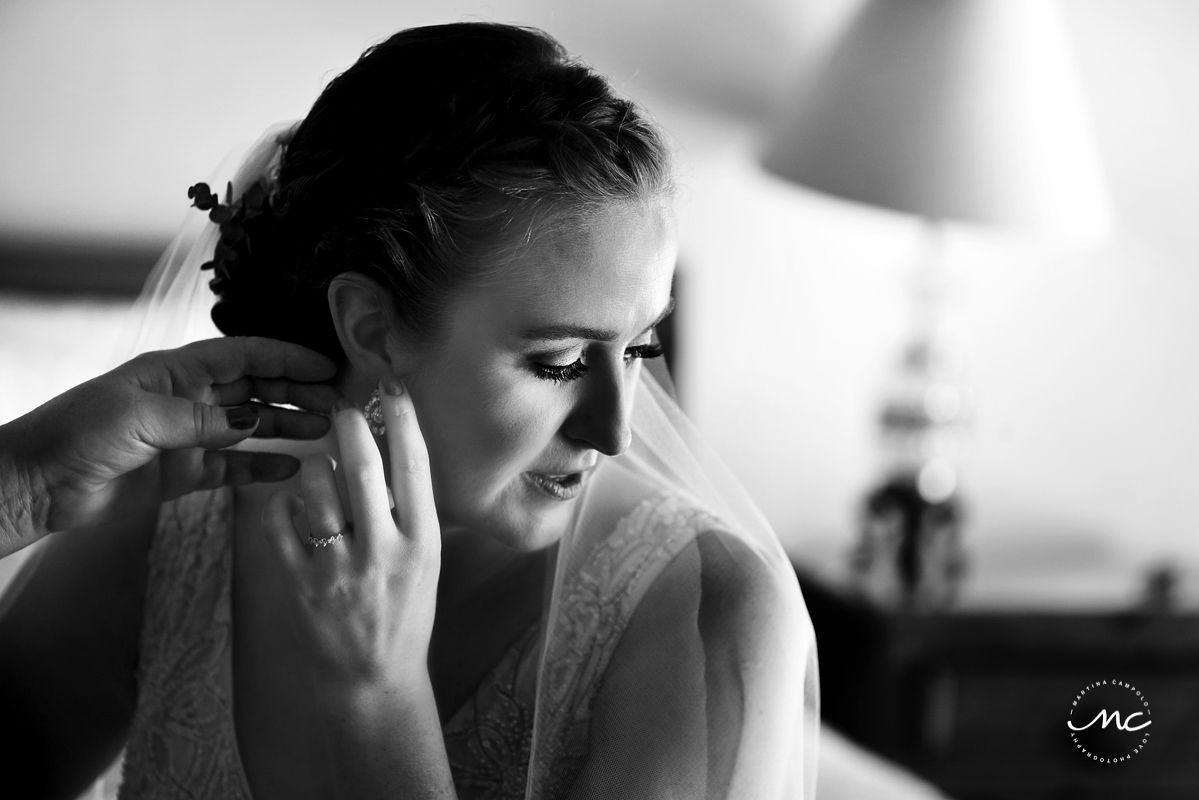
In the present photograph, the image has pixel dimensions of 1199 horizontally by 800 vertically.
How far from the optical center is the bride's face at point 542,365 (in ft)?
3.47

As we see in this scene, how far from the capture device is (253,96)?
2.22 meters

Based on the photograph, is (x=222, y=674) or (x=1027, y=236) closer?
(x=222, y=674)

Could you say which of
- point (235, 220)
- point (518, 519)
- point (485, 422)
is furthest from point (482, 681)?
point (235, 220)

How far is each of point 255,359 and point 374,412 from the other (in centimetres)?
12

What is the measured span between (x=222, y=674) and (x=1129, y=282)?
86.7 inches

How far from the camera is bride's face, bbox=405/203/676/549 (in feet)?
3.47

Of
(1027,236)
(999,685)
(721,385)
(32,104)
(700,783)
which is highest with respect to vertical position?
(32,104)

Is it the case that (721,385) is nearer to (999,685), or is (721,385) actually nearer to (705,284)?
(705,284)

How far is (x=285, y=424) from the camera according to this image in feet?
3.67

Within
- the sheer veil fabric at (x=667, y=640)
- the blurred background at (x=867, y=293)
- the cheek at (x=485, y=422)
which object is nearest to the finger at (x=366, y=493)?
the cheek at (x=485, y=422)

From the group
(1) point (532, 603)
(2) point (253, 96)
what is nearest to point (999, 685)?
(1) point (532, 603)

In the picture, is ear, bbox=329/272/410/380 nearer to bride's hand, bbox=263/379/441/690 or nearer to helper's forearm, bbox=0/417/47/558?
bride's hand, bbox=263/379/441/690

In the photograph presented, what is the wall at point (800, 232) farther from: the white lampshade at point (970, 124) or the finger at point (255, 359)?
the finger at point (255, 359)

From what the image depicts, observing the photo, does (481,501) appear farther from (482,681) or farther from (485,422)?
(482,681)
